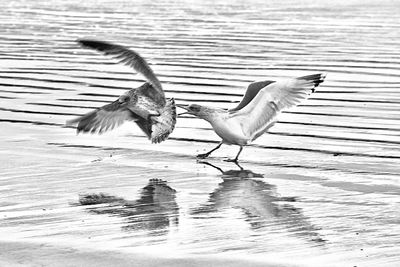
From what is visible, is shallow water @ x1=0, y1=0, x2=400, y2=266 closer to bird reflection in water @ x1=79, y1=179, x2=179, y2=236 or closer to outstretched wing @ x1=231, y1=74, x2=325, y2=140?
bird reflection in water @ x1=79, y1=179, x2=179, y2=236

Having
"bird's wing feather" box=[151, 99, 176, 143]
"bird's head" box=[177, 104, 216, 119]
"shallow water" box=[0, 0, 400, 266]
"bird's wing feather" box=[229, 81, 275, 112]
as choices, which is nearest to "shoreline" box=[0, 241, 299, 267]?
"shallow water" box=[0, 0, 400, 266]

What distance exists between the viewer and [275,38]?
2623cm

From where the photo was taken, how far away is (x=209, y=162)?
11906 mm

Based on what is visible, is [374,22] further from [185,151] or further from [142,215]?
[142,215]

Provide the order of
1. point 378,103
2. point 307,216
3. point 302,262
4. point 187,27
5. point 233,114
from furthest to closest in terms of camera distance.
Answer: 1. point 187,27
2. point 378,103
3. point 233,114
4. point 307,216
5. point 302,262

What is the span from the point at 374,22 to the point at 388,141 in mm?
17726

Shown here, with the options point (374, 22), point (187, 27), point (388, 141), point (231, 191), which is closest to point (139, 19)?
point (187, 27)

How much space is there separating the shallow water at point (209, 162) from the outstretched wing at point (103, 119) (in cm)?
29

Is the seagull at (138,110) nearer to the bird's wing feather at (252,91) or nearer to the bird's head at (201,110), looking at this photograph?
the bird's head at (201,110)

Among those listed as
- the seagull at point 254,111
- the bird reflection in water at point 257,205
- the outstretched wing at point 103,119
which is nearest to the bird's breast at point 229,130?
the seagull at point 254,111

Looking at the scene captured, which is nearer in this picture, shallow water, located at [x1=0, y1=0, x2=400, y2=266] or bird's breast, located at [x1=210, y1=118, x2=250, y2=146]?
shallow water, located at [x1=0, y1=0, x2=400, y2=266]

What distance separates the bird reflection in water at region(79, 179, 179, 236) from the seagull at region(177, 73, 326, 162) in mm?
1494

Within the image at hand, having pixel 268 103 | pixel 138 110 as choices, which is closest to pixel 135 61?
pixel 138 110

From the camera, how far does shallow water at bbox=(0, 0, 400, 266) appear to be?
8492 millimetres
